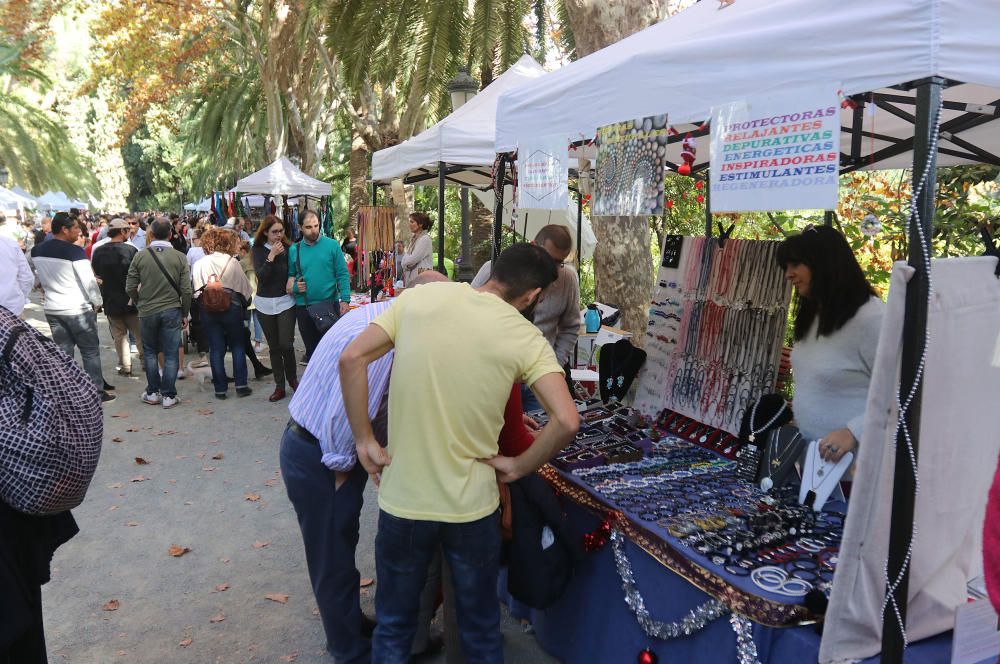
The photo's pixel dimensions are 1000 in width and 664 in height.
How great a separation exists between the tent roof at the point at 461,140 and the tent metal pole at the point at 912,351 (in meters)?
3.73

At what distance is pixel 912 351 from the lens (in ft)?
6.49

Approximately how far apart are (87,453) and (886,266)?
7740 mm

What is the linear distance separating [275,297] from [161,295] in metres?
1.07

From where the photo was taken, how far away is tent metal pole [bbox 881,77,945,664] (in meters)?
1.89

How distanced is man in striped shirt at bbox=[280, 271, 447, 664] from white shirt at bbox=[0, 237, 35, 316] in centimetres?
442

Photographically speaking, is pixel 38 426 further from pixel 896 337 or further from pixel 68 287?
pixel 68 287

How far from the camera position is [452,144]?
591cm

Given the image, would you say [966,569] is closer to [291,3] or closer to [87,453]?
[87,453]

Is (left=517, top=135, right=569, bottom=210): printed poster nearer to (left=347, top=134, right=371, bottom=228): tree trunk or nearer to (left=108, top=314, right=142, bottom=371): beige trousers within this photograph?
(left=108, top=314, right=142, bottom=371): beige trousers

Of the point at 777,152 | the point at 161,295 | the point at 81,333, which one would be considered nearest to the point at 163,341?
the point at 161,295

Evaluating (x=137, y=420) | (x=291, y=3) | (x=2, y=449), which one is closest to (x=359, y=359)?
(x=2, y=449)

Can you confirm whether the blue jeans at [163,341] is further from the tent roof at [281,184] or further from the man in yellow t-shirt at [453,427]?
the tent roof at [281,184]

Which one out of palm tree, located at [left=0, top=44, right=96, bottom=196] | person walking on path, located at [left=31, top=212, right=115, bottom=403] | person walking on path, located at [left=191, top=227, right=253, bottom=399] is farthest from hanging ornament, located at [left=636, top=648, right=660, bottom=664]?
palm tree, located at [left=0, top=44, right=96, bottom=196]

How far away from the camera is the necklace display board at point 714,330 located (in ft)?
12.2
